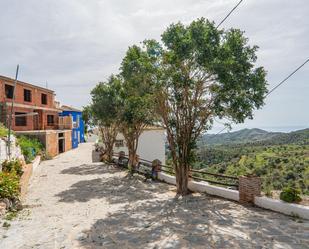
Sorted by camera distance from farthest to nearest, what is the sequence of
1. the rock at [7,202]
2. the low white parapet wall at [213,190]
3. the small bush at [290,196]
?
the low white parapet wall at [213,190]
the rock at [7,202]
the small bush at [290,196]

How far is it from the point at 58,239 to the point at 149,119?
31.7 feet

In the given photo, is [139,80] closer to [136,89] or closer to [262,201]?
[136,89]

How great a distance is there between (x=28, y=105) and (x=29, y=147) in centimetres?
1025

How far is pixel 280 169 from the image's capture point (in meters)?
61.0

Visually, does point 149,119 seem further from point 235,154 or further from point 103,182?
point 235,154

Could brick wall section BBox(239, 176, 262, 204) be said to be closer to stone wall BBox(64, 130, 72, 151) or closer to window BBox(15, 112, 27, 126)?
window BBox(15, 112, 27, 126)

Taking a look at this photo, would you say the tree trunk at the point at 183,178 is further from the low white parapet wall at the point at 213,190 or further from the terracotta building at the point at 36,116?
the terracotta building at the point at 36,116

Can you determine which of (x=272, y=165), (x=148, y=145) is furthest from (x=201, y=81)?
(x=272, y=165)

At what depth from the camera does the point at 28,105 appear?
111 ft

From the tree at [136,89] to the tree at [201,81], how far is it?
0.78 meters

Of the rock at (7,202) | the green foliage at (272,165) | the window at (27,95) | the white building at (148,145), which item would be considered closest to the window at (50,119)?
the window at (27,95)

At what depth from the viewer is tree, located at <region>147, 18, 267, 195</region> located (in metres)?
10.9

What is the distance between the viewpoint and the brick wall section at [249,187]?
35.5 ft

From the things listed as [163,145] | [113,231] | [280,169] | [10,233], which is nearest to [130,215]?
[113,231]
